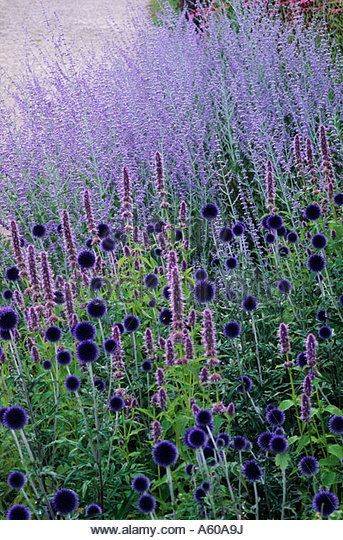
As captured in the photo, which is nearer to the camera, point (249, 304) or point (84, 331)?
point (84, 331)

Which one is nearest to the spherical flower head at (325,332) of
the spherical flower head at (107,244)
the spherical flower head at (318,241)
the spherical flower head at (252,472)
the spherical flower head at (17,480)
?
the spherical flower head at (318,241)

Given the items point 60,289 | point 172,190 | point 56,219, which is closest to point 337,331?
point 60,289

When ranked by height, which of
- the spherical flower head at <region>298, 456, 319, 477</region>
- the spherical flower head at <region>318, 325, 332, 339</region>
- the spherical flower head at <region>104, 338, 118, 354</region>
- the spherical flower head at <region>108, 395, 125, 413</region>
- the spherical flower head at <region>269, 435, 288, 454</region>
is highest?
the spherical flower head at <region>104, 338, 118, 354</region>

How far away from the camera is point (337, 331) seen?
10.5 feet

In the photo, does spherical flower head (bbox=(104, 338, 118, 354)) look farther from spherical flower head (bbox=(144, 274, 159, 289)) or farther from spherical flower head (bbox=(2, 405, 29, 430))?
spherical flower head (bbox=(144, 274, 159, 289))

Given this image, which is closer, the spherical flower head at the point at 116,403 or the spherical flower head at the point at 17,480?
the spherical flower head at the point at 17,480

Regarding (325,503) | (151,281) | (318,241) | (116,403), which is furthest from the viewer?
(151,281)

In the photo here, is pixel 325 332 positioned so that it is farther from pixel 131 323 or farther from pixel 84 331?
pixel 84 331

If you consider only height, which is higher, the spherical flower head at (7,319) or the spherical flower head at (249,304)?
the spherical flower head at (7,319)

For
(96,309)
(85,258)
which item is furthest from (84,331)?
(85,258)

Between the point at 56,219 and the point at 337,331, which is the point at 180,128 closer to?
the point at 56,219

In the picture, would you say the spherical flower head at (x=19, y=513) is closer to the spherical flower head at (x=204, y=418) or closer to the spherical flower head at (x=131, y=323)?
the spherical flower head at (x=204, y=418)

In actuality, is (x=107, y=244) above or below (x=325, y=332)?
above

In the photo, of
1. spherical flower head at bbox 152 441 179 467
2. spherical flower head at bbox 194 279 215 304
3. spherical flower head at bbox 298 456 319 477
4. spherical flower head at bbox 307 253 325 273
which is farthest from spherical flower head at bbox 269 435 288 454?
spherical flower head at bbox 307 253 325 273
